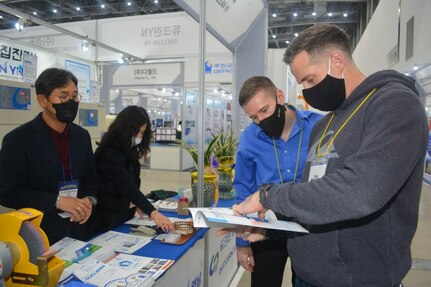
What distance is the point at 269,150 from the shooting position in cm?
166

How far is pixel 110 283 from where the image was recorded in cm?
122

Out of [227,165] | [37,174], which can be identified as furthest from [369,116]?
[227,165]

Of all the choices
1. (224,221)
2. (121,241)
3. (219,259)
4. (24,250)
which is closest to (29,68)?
(121,241)

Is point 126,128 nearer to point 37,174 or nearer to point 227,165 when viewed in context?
point 37,174

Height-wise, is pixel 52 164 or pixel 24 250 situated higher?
pixel 52 164

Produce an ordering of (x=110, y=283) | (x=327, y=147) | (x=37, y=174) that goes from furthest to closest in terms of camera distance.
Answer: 1. (x=37, y=174)
2. (x=110, y=283)
3. (x=327, y=147)

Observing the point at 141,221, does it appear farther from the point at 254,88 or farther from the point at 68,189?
the point at 254,88

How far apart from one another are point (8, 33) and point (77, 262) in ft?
27.2

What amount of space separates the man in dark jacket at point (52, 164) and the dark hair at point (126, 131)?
189mm

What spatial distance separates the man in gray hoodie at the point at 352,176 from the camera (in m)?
0.76

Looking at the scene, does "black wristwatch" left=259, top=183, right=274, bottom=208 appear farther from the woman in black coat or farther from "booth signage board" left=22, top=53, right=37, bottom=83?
"booth signage board" left=22, top=53, right=37, bottom=83

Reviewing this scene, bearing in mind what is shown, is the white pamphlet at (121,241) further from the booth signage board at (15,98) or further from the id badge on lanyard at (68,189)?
the booth signage board at (15,98)

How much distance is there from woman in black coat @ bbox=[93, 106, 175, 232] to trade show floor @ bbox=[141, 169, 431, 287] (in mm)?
1514

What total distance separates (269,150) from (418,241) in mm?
3535
